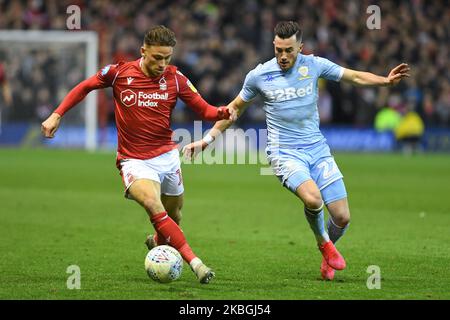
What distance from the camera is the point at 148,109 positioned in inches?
344

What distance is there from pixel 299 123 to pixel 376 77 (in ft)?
2.94

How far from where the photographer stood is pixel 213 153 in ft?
98.4

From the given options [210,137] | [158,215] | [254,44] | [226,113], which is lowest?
[158,215]

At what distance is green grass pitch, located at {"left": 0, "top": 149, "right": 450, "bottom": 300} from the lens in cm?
803

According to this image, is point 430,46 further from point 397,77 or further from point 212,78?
point 397,77

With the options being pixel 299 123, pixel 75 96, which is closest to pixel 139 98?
pixel 75 96

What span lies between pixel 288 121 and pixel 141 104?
59.5 inches

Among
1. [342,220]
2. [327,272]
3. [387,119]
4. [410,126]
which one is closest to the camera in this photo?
[327,272]

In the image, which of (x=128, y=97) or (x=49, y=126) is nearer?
(x=49, y=126)

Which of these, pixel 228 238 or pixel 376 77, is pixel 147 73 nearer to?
pixel 376 77

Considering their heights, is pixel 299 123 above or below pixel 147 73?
below

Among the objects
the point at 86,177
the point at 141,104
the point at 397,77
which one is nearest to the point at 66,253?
the point at 141,104

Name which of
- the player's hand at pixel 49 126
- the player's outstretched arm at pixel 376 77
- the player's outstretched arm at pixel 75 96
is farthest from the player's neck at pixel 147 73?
the player's outstretched arm at pixel 376 77

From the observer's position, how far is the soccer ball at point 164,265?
812cm
